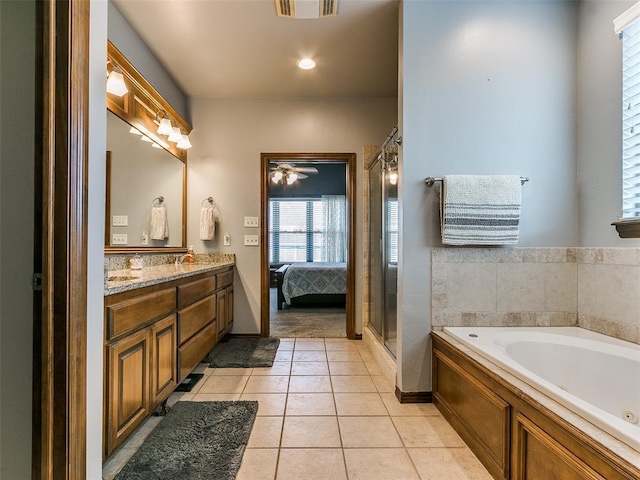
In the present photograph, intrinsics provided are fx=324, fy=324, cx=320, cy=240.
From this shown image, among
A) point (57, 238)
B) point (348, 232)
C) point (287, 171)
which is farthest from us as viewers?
point (287, 171)

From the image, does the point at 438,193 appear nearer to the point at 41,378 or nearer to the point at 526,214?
the point at 526,214

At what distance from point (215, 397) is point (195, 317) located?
0.56 metres

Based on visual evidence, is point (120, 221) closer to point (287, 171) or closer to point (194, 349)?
point (194, 349)

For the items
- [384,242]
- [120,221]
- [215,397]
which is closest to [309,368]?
[215,397]

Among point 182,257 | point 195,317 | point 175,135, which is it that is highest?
point 175,135

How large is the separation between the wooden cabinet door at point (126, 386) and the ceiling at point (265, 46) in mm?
2132

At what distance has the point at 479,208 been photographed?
6.42 feet

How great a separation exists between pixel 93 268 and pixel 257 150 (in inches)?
108

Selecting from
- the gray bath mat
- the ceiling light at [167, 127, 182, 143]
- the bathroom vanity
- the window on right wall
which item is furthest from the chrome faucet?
the window on right wall

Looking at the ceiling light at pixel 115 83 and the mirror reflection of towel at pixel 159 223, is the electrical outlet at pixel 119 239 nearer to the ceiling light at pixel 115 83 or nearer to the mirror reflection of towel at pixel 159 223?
the mirror reflection of towel at pixel 159 223

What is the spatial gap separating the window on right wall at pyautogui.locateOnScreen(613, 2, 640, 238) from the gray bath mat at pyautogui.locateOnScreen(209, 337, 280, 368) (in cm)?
254

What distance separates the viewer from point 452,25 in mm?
2059

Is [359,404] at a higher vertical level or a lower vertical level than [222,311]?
lower

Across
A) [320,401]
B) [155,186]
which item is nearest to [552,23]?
[320,401]
